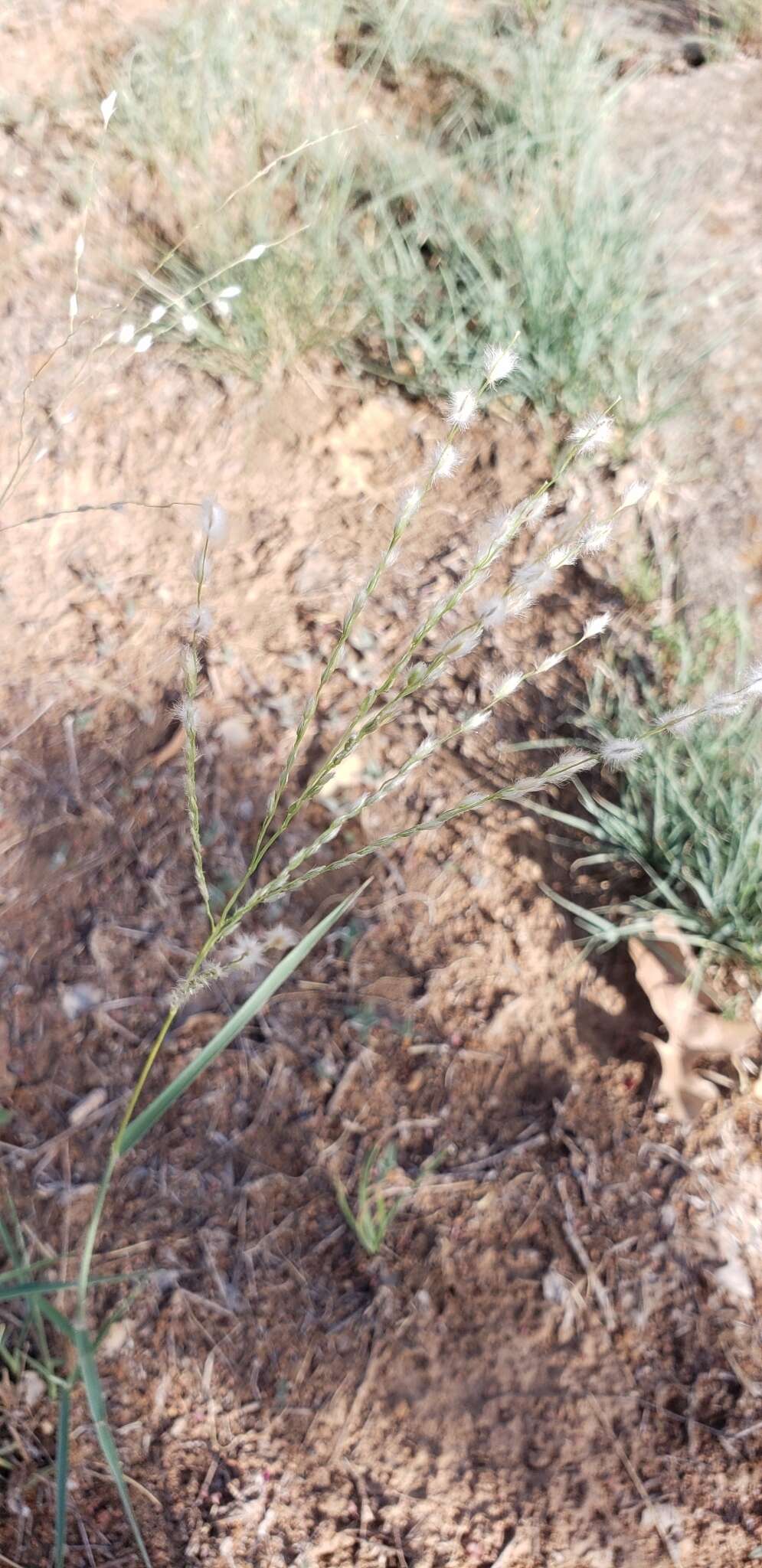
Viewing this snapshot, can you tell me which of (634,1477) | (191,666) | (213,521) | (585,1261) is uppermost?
(213,521)

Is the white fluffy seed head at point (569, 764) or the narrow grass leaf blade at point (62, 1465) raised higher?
the white fluffy seed head at point (569, 764)

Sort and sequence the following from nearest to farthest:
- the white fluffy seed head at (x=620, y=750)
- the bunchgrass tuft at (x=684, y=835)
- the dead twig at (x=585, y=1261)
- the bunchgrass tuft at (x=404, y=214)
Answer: the white fluffy seed head at (x=620, y=750) → the dead twig at (x=585, y=1261) → the bunchgrass tuft at (x=684, y=835) → the bunchgrass tuft at (x=404, y=214)

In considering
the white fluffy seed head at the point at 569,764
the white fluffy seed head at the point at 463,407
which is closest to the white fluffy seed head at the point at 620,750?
the white fluffy seed head at the point at 569,764

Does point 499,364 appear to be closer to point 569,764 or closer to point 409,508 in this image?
point 409,508

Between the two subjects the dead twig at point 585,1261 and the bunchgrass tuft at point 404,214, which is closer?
the dead twig at point 585,1261

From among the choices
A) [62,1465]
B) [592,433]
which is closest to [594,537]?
[592,433]

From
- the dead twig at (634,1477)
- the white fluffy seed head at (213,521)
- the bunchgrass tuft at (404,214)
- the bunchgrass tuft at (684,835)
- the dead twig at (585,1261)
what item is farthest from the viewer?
the bunchgrass tuft at (404,214)

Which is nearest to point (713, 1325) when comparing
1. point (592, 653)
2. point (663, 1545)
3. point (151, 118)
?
point (663, 1545)

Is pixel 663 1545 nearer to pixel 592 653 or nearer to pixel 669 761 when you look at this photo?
pixel 669 761

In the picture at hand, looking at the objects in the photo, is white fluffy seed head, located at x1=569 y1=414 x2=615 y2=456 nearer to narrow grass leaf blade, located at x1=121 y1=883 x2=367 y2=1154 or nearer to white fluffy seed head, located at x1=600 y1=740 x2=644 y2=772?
white fluffy seed head, located at x1=600 y1=740 x2=644 y2=772

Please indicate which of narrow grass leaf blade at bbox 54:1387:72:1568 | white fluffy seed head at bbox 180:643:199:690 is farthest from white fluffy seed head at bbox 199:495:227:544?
narrow grass leaf blade at bbox 54:1387:72:1568

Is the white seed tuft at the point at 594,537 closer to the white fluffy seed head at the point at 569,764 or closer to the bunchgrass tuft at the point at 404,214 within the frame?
the white fluffy seed head at the point at 569,764

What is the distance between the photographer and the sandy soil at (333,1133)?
138 cm

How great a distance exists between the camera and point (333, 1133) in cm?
159
